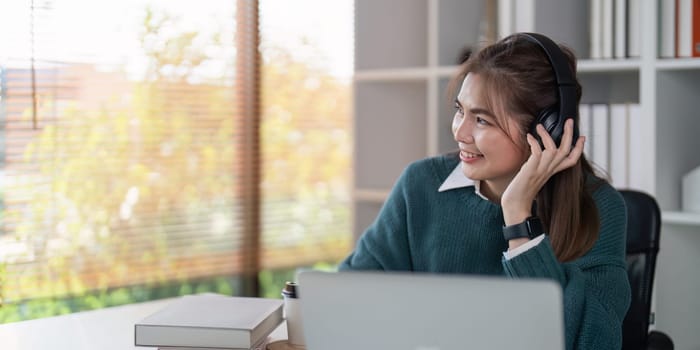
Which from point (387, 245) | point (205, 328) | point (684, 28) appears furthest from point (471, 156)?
point (684, 28)

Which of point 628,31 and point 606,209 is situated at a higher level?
point 628,31

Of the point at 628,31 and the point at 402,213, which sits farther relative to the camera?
the point at 628,31

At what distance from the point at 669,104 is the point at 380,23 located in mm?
1078

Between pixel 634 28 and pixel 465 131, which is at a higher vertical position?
pixel 634 28

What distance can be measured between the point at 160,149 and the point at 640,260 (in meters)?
1.78

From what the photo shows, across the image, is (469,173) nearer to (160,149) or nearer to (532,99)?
(532,99)

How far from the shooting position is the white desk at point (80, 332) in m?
1.55

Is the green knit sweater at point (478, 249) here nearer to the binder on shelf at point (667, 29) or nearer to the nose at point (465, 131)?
the nose at point (465, 131)

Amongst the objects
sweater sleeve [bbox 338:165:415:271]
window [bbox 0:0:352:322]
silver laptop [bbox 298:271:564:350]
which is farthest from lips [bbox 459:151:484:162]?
window [bbox 0:0:352:322]

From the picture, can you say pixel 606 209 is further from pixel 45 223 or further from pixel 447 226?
pixel 45 223

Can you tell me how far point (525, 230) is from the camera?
1676 millimetres

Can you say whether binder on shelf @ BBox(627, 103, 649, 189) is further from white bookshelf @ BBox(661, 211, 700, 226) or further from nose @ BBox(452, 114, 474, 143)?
nose @ BBox(452, 114, 474, 143)

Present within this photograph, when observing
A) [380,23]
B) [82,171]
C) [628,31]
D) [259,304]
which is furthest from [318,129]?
[259,304]

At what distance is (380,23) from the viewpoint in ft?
10.1
